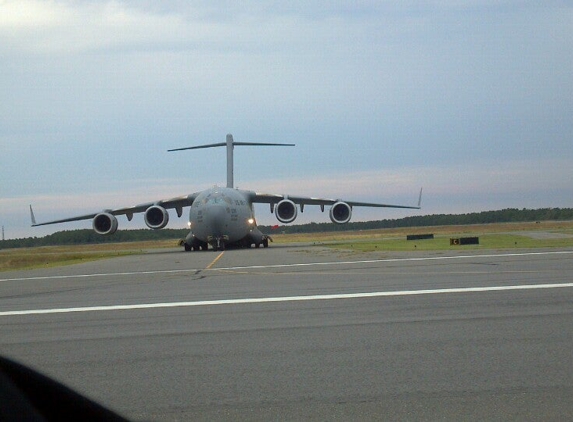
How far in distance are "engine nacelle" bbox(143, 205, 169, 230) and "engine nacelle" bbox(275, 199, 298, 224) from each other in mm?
6493

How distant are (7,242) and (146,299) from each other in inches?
3243

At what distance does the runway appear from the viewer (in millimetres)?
5375

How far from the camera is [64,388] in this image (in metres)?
2.40

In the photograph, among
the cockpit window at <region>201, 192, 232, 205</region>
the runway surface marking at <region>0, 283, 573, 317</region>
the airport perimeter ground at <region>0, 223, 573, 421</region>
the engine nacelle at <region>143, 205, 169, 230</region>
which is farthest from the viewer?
the engine nacelle at <region>143, 205, 169, 230</region>

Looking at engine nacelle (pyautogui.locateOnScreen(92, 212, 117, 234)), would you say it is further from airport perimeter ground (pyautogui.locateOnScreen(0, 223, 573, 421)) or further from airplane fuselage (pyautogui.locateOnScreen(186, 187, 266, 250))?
airport perimeter ground (pyautogui.locateOnScreen(0, 223, 573, 421))

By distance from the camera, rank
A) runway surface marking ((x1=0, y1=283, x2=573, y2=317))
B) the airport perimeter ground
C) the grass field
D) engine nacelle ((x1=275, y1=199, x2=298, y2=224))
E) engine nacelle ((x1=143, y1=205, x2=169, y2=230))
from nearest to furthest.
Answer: the airport perimeter ground
runway surface marking ((x1=0, y1=283, x2=573, y2=317))
the grass field
engine nacelle ((x1=143, y1=205, x2=169, y2=230))
engine nacelle ((x1=275, y1=199, x2=298, y2=224))

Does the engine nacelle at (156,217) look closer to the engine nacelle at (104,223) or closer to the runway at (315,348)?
the engine nacelle at (104,223)

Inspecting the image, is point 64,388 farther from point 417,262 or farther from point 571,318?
point 417,262

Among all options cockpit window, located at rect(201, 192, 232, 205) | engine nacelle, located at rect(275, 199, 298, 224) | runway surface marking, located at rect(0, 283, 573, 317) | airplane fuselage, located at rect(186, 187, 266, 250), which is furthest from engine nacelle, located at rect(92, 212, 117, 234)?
runway surface marking, located at rect(0, 283, 573, 317)

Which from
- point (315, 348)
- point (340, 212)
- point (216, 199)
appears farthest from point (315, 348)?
point (340, 212)

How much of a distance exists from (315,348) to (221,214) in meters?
31.3

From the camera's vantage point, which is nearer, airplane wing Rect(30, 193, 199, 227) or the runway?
the runway

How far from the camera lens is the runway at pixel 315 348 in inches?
212

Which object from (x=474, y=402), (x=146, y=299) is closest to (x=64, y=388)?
(x=474, y=402)
